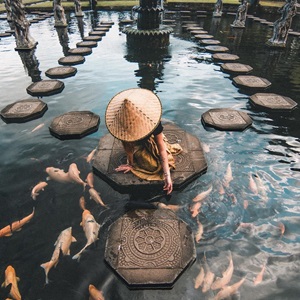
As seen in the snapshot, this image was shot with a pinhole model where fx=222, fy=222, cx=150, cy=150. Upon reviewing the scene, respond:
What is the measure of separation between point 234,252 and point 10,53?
14.8 meters

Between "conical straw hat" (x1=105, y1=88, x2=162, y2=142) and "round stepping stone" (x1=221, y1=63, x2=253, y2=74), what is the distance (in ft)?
25.6

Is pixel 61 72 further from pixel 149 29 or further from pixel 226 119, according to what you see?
pixel 226 119

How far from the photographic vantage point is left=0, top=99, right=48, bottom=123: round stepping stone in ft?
20.8

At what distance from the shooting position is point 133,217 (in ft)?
12.1

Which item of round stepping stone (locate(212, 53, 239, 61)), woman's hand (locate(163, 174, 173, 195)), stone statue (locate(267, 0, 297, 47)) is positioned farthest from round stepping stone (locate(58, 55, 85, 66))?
stone statue (locate(267, 0, 297, 47))

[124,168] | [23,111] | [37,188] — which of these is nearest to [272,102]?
[124,168]

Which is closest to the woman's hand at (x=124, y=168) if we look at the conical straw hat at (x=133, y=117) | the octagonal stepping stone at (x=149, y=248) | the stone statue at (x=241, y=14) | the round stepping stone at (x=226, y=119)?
the octagonal stepping stone at (x=149, y=248)

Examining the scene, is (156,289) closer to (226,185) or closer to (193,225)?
(193,225)

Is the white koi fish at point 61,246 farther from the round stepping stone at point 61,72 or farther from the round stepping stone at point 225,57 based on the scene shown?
the round stepping stone at point 225,57

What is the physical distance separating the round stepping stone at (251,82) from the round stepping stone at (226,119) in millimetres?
2343

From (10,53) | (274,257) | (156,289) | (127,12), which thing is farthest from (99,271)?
(127,12)

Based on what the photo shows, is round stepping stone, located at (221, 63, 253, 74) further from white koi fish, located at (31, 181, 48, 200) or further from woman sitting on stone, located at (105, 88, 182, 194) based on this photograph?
white koi fish, located at (31, 181, 48, 200)

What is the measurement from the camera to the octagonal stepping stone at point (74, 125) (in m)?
5.69

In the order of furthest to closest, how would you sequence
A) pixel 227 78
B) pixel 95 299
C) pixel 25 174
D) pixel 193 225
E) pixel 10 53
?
pixel 10 53 < pixel 227 78 < pixel 25 174 < pixel 193 225 < pixel 95 299
